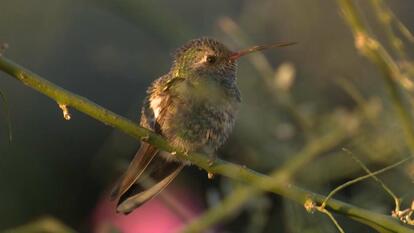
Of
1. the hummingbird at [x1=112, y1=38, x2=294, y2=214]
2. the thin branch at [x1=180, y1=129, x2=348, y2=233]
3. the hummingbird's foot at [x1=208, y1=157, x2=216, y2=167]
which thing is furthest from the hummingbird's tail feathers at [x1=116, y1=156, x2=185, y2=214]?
the thin branch at [x1=180, y1=129, x2=348, y2=233]

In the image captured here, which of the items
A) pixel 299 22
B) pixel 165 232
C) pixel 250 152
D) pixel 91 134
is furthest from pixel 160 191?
pixel 299 22

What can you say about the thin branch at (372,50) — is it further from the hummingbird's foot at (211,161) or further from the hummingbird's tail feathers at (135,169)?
the hummingbird's tail feathers at (135,169)

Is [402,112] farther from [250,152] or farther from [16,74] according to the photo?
[250,152]

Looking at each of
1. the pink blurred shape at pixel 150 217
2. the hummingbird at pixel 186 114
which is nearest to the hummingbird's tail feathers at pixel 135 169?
the hummingbird at pixel 186 114

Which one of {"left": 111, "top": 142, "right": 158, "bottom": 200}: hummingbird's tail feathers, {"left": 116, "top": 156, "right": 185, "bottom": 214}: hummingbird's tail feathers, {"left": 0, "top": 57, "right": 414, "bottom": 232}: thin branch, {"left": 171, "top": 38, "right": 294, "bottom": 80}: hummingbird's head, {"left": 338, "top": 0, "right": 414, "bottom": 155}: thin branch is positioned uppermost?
{"left": 338, "top": 0, "right": 414, "bottom": 155}: thin branch

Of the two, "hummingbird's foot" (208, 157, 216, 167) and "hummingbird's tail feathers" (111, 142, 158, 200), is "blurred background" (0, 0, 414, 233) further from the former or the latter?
"hummingbird's foot" (208, 157, 216, 167)

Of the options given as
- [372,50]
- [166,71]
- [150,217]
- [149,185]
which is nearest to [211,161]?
[372,50]

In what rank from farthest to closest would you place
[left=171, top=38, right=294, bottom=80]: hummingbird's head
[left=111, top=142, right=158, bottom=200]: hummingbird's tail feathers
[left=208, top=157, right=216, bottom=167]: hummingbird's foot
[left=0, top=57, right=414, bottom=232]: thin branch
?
[left=171, top=38, right=294, bottom=80]: hummingbird's head, [left=111, top=142, right=158, bottom=200]: hummingbird's tail feathers, [left=208, top=157, right=216, bottom=167]: hummingbird's foot, [left=0, top=57, right=414, bottom=232]: thin branch
